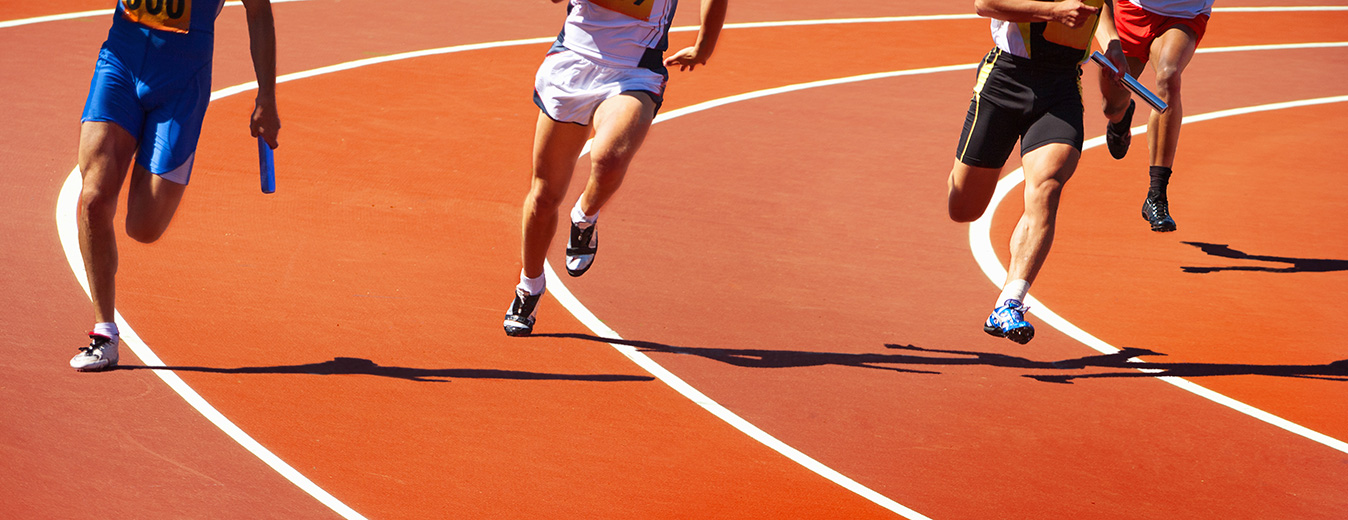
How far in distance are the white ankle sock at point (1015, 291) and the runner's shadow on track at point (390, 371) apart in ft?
5.61

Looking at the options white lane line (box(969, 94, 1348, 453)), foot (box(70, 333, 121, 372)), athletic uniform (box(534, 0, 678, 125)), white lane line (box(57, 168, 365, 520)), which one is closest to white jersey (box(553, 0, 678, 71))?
athletic uniform (box(534, 0, 678, 125))

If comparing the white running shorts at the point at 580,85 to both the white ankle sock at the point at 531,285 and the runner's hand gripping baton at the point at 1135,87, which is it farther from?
the runner's hand gripping baton at the point at 1135,87

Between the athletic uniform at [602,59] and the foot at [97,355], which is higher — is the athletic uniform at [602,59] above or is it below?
above

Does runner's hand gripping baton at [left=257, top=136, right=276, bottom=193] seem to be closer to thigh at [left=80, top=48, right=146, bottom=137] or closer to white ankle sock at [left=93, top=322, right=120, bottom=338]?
thigh at [left=80, top=48, right=146, bottom=137]

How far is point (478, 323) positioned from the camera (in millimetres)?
6973

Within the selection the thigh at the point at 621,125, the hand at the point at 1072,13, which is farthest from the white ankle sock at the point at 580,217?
the hand at the point at 1072,13

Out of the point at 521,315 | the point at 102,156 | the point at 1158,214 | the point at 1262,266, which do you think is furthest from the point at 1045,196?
the point at 102,156

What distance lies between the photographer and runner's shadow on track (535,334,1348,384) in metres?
6.79

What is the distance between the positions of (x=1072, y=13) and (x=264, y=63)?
3.65 meters

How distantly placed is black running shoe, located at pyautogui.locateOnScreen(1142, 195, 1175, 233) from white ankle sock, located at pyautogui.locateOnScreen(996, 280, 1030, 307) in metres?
3.32

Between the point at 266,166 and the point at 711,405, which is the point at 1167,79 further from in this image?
the point at 266,166

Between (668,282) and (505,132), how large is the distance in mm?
3703

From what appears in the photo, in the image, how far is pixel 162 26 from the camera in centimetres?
572

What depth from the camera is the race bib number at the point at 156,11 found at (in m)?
5.70
